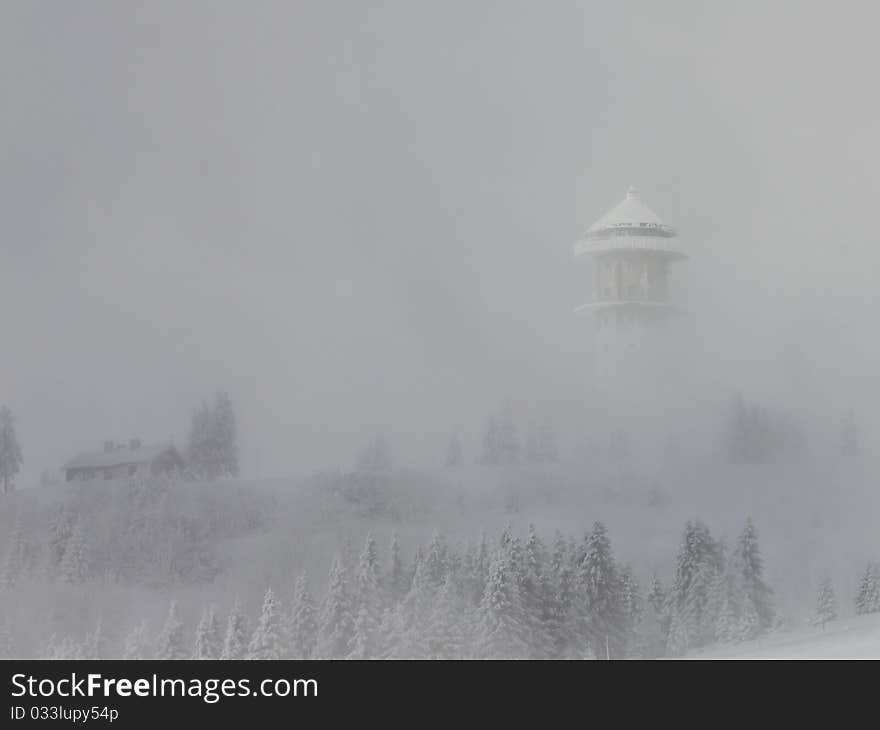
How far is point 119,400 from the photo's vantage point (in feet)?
37.7

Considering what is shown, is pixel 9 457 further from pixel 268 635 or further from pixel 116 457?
pixel 268 635

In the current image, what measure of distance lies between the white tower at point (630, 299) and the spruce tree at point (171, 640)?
4.42 meters

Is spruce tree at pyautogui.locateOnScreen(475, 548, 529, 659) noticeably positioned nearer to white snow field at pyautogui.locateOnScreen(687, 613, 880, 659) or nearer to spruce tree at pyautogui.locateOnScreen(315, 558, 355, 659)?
spruce tree at pyautogui.locateOnScreen(315, 558, 355, 659)

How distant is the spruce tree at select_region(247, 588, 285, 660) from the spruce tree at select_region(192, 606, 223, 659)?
277 millimetres

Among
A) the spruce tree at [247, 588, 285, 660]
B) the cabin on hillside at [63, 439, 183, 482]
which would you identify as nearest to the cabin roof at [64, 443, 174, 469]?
the cabin on hillside at [63, 439, 183, 482]

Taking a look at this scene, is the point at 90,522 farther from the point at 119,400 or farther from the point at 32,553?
the point at 119,400

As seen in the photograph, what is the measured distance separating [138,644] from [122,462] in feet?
5.97

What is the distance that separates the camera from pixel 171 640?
10109 mm

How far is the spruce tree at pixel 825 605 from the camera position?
10.6 metres

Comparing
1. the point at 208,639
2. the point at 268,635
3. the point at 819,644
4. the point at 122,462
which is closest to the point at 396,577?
the point at 268,635

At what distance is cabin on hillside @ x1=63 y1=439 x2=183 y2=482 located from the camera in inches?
441

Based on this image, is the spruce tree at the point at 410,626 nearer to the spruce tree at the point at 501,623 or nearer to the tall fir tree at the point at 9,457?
the spruce tree at the point at 501,623

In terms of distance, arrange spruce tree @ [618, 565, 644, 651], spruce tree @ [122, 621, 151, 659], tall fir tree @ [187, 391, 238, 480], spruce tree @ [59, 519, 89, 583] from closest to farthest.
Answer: spruce tree @ [122, 621, 151, 659], spruce tree @ [618, 565, 644, 651], spruce tree @ [59, 519, 89, 583], tall fir tree @ [187, 391, 238, 480]
